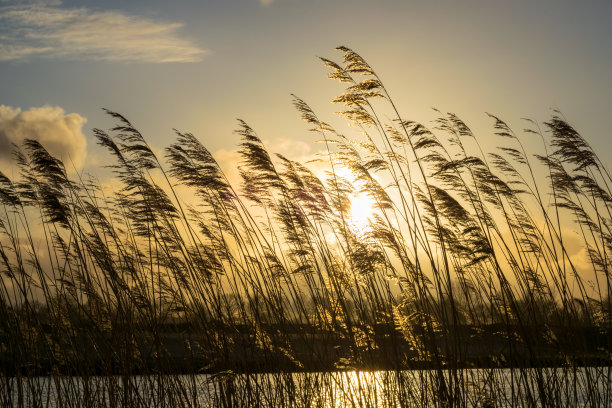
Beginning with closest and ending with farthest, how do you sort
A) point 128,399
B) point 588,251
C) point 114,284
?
1. point 128,399
2. point 114,284
3. point 588,251

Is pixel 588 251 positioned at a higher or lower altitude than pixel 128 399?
higher

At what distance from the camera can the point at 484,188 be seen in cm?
558

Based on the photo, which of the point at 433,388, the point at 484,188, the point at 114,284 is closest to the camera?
the point at 433,388

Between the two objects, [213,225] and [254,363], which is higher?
[213,225]

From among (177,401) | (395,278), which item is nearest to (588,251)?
(395,278)

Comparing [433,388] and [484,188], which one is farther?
[484,188]

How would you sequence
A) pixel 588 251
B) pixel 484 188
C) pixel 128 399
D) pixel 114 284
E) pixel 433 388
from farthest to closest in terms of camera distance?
pixel 588 251
pixel 484 188
pixel 114 284
pixel 128 399
pixel 433 388

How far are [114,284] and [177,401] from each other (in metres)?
1.16

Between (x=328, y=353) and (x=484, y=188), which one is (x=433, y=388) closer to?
(x=328, y=353)

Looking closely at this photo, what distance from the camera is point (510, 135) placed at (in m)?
5.93

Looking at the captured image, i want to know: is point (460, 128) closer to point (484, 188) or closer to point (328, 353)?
point (484, 188)

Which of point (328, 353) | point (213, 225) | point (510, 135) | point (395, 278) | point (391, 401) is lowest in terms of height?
point (391, 401)

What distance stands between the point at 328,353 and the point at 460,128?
9.42 ft

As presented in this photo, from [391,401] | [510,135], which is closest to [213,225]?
[391,401]
